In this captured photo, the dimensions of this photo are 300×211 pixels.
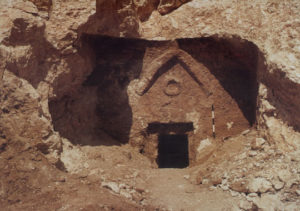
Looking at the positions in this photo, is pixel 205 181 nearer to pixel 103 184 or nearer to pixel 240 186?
pixel 240 186

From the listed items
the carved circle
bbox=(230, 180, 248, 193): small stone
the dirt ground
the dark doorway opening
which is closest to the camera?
the dirt ground

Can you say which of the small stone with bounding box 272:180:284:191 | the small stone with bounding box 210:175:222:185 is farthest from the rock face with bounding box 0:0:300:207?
the small stone with bounding box 210:175:222:185

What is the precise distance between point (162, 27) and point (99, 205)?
2.98 metres

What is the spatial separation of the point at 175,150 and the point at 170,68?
8.39 ft

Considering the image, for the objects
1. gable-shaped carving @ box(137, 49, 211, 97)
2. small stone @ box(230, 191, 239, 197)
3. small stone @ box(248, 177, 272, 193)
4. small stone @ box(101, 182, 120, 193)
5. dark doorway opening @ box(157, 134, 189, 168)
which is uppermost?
gable-shaped carving @ box(137, 49, 211, 97)

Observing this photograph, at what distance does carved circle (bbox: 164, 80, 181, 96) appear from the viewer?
16.6 ft

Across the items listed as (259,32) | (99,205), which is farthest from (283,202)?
(259,32)

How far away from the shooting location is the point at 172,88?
5.07 metres

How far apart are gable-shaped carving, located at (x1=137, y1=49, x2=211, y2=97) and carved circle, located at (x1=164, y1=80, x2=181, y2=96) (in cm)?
22

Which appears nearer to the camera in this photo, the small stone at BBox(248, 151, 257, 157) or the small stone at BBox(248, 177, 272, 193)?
the small stone at BBox(248, 177, 272, 193)

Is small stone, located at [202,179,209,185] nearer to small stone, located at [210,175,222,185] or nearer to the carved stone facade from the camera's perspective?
small stone, located at [210,175,222,185]

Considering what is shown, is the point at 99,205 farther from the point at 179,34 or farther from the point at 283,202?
the point at 179,34

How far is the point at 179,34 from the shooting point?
15.6ft

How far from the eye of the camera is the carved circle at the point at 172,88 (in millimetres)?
5059
